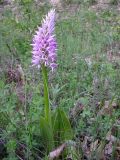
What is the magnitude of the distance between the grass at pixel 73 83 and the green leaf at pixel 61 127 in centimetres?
8

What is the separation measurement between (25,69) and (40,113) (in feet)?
3.68

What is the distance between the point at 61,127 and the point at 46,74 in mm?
386

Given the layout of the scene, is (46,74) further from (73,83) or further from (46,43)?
(73,83)

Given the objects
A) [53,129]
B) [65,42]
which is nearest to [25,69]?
[65,42]

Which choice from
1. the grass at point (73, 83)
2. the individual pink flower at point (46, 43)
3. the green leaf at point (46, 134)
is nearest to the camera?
the individual pink flower at point (46, 43)

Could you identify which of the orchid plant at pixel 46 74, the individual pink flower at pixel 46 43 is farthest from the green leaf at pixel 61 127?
the individual pink flower at pixel 46 43

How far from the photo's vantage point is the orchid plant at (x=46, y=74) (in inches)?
97.8

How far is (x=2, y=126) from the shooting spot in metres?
2.81

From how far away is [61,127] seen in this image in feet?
8.98

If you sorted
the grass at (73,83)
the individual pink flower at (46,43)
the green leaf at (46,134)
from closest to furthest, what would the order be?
the individual pink flower at (46,43)
the green leaf at (46,134)
the grass at (73,83)

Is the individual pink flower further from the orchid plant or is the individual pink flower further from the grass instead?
the grass

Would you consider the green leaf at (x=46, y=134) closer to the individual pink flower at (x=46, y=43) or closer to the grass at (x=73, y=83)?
the grass at (x=73, y=83)

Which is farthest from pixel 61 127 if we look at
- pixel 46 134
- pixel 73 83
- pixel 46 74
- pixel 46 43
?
pixel 73 83

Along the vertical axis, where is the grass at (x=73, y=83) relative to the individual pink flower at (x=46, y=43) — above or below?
below
